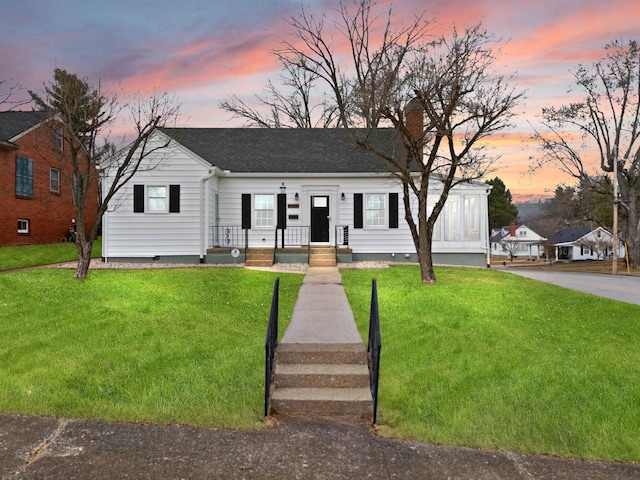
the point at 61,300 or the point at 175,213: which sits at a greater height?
the point at 175,213

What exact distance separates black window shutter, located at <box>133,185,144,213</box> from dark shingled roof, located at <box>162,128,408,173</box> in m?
2.72

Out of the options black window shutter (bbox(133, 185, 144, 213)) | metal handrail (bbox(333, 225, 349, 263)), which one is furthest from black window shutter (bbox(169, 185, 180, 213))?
metal handrail (bbox(333, 225, 349, 263))

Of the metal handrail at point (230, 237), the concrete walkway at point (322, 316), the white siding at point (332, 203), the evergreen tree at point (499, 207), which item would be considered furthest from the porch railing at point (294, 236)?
the evergreen tree at point (499, 207)

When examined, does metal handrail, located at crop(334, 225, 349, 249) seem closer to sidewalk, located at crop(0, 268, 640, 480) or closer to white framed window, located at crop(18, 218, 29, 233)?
sidewalk, located at crop(0, 268, 640, 480)

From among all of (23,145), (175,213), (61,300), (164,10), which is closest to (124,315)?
(61,300)

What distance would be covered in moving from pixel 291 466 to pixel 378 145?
59.6 ft

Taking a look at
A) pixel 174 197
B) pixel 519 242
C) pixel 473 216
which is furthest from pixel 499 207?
pixel 174 197

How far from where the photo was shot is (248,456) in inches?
154

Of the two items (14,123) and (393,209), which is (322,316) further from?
(14,123)

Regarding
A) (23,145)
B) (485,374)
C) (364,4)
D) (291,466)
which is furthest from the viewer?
(23,145)

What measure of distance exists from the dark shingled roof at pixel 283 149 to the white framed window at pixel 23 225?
10.0 metres

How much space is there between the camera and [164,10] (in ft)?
38.9

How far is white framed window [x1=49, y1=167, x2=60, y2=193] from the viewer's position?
2591 centimetres

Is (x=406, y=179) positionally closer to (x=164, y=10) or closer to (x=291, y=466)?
(x=164, y=10)
